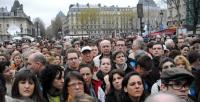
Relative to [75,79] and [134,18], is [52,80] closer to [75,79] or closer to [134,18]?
[75,79]

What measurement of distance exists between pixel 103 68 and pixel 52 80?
5.98ft

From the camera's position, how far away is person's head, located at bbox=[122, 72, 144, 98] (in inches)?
243

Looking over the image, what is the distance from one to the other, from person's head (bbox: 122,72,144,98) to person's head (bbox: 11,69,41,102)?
1.26 m

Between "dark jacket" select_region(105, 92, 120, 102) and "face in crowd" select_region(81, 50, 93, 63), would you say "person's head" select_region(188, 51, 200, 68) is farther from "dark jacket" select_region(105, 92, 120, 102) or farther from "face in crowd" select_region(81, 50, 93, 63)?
"face in crowd" select_region(81, 50, 93, 63)

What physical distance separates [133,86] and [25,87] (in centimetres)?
152

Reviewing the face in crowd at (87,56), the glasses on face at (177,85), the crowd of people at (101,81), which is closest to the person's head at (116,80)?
the crowd of people at (101,81)

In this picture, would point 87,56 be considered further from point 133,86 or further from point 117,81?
point 133,86

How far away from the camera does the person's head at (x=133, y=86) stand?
6.18 meters

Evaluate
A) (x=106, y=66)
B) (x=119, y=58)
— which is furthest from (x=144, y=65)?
(x=119, y=58)

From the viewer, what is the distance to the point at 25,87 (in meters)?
6.02

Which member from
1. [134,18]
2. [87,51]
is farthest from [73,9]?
[87,51]

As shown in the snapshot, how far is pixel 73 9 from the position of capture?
190 metres

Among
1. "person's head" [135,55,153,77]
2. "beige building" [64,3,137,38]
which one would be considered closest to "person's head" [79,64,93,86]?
"person's head" [135,55,153,77]

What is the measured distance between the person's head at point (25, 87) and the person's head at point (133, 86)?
1.26 metres
